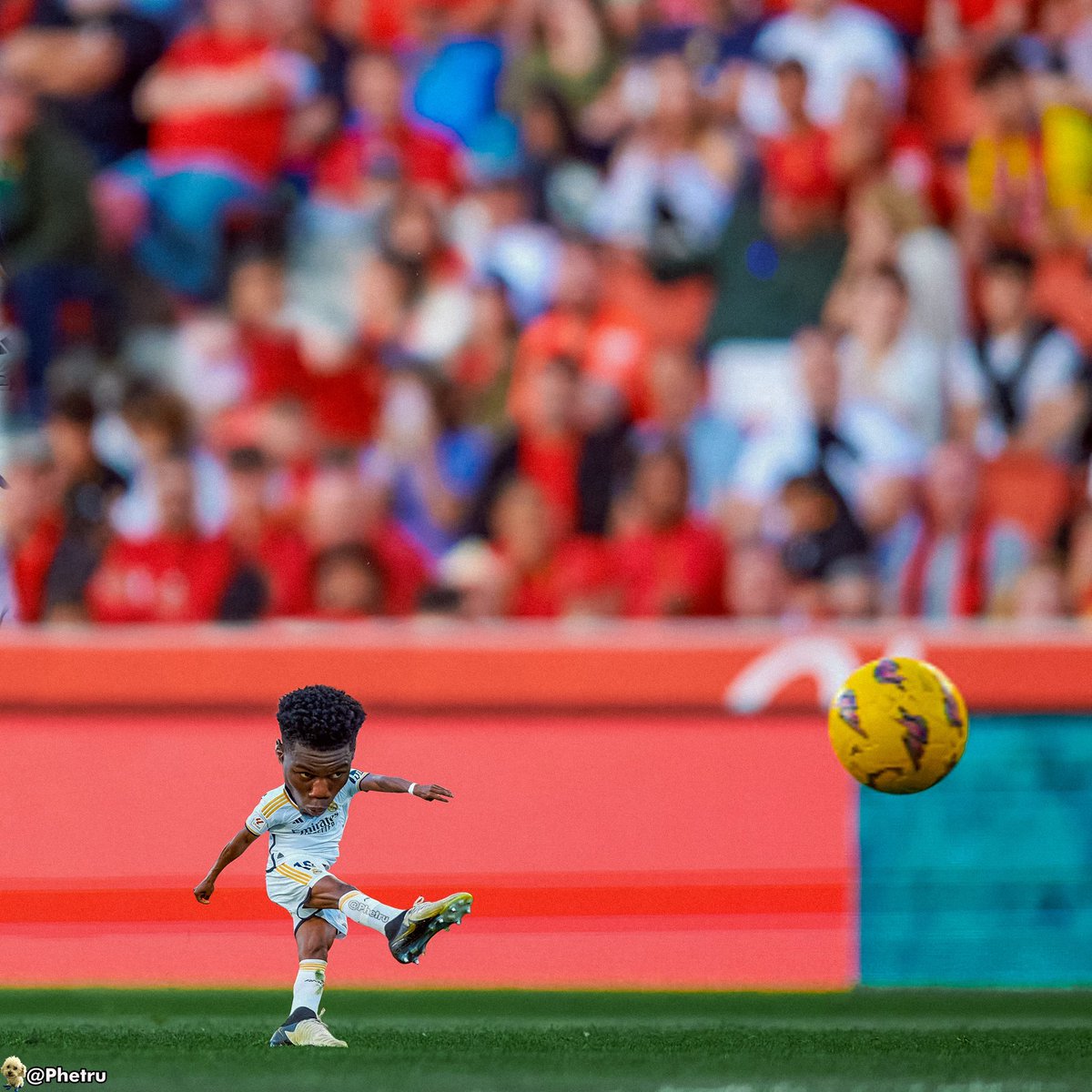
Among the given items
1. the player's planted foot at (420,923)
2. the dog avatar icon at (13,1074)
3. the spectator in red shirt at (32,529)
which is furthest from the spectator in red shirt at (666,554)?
the dog avatar icon at (13,1074)

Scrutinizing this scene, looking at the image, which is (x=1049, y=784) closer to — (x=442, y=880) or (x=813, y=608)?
(x=813, y=608)

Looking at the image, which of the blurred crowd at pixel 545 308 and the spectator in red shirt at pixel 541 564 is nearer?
the spectator in red shirt at pixel 541 564

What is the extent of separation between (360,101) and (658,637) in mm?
4862

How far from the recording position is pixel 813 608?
341 inches

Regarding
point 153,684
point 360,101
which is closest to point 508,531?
point 153,684

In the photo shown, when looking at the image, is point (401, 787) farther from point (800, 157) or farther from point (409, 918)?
point (800, 157)

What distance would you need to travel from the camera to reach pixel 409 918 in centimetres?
466

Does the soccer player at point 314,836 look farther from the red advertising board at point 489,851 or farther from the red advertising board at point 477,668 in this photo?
the red advertising board at point 477,668

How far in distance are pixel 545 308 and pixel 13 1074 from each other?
626cm

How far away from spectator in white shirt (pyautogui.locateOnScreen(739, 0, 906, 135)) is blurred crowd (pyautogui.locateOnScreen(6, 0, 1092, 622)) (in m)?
0.02

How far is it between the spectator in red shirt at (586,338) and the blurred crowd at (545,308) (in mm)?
20

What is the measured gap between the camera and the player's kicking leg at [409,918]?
462 cm

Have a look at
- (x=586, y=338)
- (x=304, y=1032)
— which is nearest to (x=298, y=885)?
(x=304, y=1032)

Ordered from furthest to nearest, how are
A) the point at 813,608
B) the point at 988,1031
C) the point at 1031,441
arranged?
the point at 1031,441, the point at 813,608, the point at 988,1031
